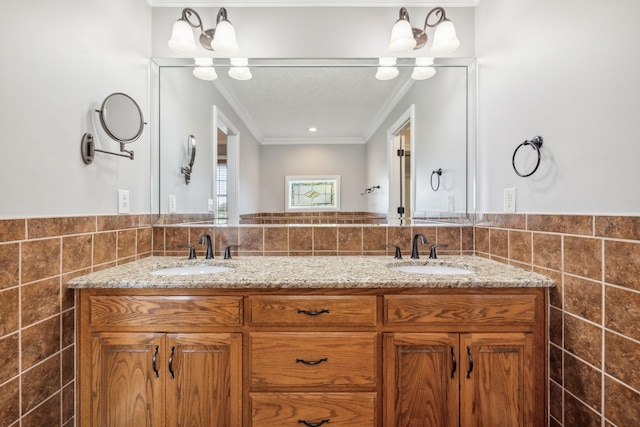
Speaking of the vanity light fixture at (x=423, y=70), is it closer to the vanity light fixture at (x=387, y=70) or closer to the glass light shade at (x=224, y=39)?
the vanity light fixture at (x=387, y=70)

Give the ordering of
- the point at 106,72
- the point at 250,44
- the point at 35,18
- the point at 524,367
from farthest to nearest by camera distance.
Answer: the point at 250,44 → the point at 106,72 → the point at 524,367 → the point at 35,18

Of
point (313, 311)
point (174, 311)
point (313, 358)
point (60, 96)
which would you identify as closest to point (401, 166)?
point (313, 311)

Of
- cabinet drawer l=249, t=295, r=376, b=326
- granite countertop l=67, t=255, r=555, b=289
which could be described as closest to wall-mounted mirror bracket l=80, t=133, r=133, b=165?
granite countertop l=67, t=255, r=555, b=289

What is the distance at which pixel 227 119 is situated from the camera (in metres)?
1.83

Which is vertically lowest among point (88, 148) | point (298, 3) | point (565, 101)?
point (88, 148)

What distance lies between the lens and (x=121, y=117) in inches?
55.6

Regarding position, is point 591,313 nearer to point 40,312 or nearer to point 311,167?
point 311,167

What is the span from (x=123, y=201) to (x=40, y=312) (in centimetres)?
59

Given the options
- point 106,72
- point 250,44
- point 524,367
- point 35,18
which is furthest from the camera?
point 250,44

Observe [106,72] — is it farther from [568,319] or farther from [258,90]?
[568,319]

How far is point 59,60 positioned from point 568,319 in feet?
7.08

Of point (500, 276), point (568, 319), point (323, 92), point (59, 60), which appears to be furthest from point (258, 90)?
point (568, 319)

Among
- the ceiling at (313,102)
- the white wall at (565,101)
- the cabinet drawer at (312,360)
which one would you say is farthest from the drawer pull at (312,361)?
the ceiling at (313,102)

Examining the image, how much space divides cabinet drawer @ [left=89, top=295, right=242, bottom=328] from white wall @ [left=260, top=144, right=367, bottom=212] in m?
0.77
